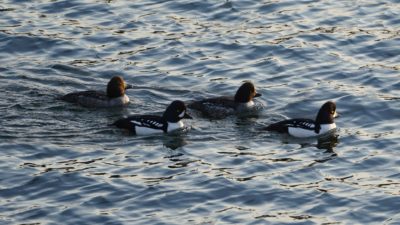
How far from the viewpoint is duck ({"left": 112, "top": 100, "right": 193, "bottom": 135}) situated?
22.1 meters

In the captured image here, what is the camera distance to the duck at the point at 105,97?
928 inches

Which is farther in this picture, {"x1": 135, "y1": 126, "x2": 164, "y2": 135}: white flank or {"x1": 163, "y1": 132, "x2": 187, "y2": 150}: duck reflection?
{"x1": 135, "y1": 126, "x2": 164, "y2": 135}: white flank

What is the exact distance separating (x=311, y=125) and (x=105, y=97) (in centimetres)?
A: 436

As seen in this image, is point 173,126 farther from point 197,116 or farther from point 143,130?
point 197,116

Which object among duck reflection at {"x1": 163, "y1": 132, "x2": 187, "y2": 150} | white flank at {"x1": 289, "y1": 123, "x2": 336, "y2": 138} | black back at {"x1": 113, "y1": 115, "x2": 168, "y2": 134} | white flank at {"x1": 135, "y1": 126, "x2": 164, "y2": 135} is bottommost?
white flank at {"x1": 289, "y1": 123, "x2": 336, "y2": 138}

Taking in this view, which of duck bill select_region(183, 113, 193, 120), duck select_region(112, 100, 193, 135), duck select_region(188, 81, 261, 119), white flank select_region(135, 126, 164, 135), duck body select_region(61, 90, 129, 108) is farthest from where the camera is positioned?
duck body select_region(61, 90, 129, 108)

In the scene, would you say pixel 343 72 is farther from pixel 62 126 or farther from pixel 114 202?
pixel 114 202

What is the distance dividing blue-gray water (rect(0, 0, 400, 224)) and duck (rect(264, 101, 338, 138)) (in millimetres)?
305

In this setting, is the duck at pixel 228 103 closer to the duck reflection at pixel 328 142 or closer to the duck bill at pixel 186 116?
the duck bill at pixel 186 116

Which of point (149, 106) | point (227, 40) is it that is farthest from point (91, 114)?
point (227, 40)

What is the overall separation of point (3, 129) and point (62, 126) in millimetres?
1135

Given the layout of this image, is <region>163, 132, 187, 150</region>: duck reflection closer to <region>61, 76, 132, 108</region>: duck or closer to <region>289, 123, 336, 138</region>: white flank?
<region>61, 76, 132, 108</region>: duck

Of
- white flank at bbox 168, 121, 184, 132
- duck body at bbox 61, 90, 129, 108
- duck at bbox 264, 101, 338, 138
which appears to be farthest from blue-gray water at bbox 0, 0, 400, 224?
white flank at bbox 168, 121, 184, 132

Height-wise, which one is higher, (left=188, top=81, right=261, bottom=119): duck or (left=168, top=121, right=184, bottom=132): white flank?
(left=188, top=81, right=261, bottom=119): duck
